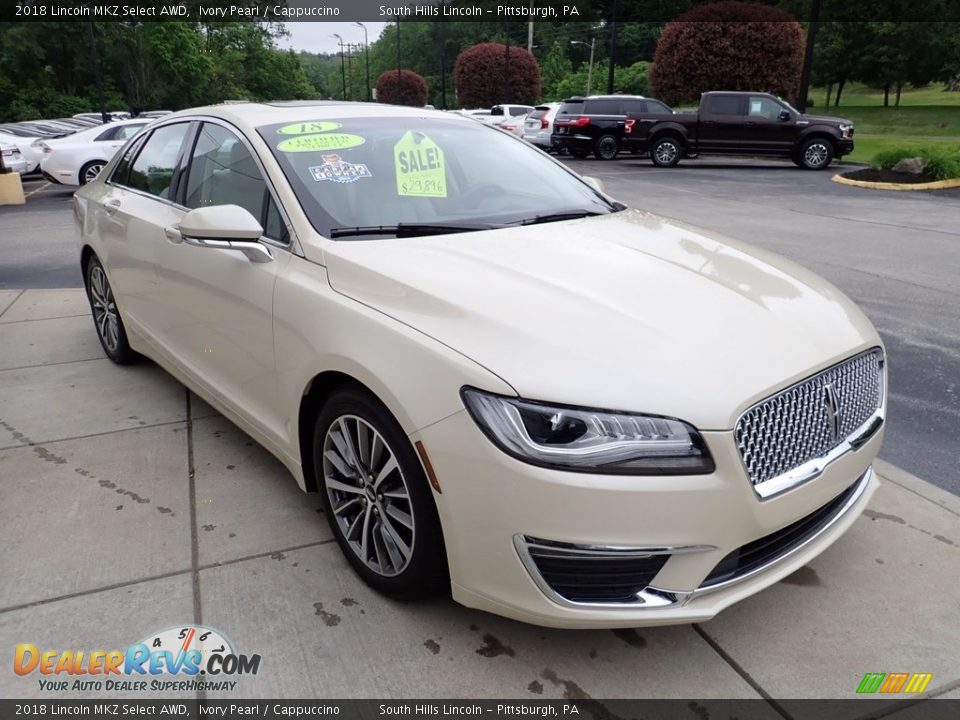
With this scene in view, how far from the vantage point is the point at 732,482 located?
2.05 m

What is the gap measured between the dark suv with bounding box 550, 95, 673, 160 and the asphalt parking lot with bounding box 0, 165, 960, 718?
1794 cm

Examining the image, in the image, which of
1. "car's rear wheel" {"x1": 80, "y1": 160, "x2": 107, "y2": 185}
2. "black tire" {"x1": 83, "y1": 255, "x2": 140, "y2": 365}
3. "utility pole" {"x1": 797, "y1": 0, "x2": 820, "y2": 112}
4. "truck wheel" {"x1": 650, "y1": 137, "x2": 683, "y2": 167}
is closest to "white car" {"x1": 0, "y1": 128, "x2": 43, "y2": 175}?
"car's rear wheel" {"x1": 80, "y1": 160, "x2": 107, "y2": 185}

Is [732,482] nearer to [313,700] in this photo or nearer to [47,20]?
[313,700]

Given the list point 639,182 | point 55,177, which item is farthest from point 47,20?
point 639,182

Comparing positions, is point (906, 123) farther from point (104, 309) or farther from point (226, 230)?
point (226, 230)

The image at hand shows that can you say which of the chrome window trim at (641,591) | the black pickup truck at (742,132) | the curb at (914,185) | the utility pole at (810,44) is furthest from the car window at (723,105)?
the chrome window trim at (641,591)

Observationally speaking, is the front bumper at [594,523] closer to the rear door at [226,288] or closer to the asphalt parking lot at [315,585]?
the asphalt parking lot at [315,585]

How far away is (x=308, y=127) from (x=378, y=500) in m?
1.72

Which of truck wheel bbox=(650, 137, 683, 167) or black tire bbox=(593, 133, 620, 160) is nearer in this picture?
truck wheel bbox=(650, 137, 683, 167)

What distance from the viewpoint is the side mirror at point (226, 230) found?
2.83 metres

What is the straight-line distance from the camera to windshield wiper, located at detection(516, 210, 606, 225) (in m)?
3.22

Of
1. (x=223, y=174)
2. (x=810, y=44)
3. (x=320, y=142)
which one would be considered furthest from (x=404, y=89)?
(x=320, y=142)

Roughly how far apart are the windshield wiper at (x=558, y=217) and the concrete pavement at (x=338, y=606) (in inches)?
59.6

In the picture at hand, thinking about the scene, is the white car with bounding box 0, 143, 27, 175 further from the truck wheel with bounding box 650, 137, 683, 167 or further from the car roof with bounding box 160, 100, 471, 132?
the car roof with bounding box 160, 100, 471, 132
